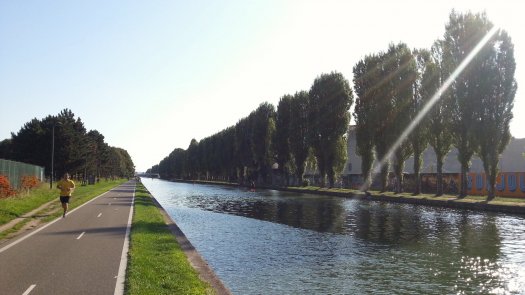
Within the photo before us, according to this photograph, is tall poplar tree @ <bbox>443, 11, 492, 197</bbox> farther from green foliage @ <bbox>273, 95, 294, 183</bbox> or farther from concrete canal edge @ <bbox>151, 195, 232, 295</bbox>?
green foliage @ <bbox>273, 95, 294, 183</bbox>

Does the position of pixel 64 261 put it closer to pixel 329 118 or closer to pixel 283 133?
pixel 329 118

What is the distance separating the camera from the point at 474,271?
12797 mm

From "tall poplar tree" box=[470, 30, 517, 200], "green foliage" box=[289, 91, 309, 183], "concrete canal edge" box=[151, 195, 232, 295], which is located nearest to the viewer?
"concrete canal edge" box=[151, 195, 232, 295]

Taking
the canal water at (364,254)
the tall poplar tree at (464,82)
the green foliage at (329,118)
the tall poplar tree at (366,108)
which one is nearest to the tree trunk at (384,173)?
the tall poplar tree at (366,108)

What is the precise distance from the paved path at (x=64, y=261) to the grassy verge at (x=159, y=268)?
1.20 feet

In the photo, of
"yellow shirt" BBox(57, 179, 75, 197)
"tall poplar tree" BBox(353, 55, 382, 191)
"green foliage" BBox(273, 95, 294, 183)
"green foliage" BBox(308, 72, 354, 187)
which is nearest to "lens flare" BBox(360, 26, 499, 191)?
"tall poplar tree" BBox(353, 55, 382, 191)

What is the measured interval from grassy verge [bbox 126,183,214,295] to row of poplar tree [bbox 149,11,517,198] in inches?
1270

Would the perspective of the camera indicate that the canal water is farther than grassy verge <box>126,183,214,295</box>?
Yes

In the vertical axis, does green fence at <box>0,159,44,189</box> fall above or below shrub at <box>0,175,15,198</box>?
above

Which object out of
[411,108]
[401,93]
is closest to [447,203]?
[411,108]

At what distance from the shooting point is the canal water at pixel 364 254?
11.3 m

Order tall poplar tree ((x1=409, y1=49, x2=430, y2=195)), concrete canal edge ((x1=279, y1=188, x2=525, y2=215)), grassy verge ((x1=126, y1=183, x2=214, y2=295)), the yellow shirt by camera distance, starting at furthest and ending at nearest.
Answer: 1. tall poplar tree ((x1=409, y1=49, x2=430, y2=195))
2. concrete canal edge ((x1=279, y1=188, x2=525, y2=215))
3. the yellow shirt
4. grassy verge ((x1=126, y1=183, x2=214, y2=295))

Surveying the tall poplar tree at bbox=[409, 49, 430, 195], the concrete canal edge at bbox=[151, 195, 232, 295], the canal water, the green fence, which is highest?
the tall poplar tree at bbox=[409, 49, 430, 195]

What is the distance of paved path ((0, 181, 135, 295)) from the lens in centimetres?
935
